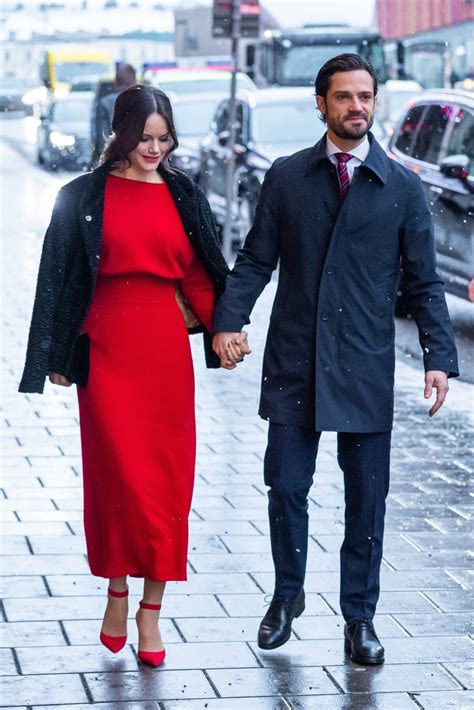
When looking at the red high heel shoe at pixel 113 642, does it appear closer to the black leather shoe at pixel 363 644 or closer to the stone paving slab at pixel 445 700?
the black leather shoe at pixel 363 644

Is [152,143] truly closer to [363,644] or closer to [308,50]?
[363,644]

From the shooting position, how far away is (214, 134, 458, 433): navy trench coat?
5.15 metres

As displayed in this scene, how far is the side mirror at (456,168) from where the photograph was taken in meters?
12.5

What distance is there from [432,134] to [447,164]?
4.37ft

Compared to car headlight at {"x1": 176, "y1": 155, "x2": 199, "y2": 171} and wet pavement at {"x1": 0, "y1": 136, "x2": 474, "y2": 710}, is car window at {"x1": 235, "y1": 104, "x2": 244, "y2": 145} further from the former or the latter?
wet pavement at {"x1": 0, "y1": 136, "x2": 474, "y2": 710}

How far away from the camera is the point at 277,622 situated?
527cm

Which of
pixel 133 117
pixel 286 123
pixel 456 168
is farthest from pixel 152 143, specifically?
pixel 286 123

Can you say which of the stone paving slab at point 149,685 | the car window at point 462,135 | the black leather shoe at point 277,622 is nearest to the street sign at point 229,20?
the car window at point 462,135

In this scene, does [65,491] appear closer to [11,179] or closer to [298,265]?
[298,265]

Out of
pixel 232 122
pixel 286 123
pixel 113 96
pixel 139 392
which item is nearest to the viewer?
pixel 139 392

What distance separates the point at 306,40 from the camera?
32.6m

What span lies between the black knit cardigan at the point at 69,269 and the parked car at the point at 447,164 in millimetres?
7042

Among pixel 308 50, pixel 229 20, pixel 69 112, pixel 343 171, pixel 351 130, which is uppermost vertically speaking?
pixel 351 130

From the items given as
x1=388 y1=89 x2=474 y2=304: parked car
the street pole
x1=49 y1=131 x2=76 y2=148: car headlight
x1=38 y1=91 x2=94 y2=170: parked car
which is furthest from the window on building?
x1=49 y1=131 x2=76 y2=148: car headlight
